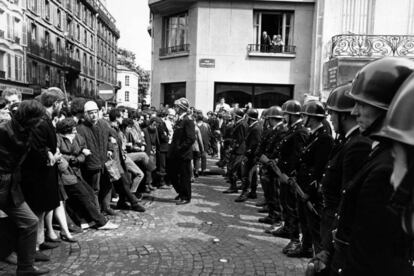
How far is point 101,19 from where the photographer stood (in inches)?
2630

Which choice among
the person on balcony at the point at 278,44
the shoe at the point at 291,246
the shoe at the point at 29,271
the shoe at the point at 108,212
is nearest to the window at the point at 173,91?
the person on balcony at the point at 278,44

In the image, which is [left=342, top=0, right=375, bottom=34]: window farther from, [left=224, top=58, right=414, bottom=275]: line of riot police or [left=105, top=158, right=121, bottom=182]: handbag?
[left=105, top=158, right=121, bottom=182]: handbag

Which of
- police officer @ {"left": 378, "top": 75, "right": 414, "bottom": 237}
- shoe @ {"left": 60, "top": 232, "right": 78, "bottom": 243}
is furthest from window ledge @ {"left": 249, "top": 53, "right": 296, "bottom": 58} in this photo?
police officer @ {"left": 378, "top": 75, "right": 414, "bottom": 237}

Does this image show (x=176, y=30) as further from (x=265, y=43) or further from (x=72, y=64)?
(x=72, y=64)

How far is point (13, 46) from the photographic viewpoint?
116 ft

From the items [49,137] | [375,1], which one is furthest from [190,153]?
[375,1]

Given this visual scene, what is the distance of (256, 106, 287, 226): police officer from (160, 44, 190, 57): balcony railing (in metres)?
10.00

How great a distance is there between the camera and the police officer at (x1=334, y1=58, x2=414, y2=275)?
1688 millimetres

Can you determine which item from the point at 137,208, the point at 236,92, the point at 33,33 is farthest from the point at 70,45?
the point at 137,208

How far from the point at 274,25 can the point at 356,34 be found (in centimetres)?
343

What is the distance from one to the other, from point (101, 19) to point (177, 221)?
2622 inches

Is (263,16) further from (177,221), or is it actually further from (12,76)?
(12,76)

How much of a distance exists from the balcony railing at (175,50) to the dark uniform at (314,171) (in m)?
12.5

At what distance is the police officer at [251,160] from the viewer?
8.27 meters
